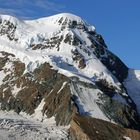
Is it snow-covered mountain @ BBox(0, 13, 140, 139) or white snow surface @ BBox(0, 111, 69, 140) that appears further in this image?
snow-covered mountain @ BBox(0, 13, 140, 139)

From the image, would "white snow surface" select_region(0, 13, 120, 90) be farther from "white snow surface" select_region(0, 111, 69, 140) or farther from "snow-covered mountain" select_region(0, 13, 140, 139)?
"white snow surface" select_region(0, 111, 69, 140)

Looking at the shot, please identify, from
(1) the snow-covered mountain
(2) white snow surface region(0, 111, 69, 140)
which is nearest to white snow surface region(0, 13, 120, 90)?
(1) the snow-covered mountain

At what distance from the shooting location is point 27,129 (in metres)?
142

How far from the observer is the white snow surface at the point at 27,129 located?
135 m

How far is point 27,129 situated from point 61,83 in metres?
30.7

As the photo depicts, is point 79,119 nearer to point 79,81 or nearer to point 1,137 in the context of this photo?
point 1,137

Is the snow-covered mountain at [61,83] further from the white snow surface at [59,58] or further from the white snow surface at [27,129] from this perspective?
the white snow surface at [27,129]

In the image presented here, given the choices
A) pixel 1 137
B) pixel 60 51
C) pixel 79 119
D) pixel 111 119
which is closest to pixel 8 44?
pixel 60 51

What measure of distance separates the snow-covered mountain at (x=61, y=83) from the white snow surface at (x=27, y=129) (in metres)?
3.51

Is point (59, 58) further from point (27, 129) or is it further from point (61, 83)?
point (27, 129)

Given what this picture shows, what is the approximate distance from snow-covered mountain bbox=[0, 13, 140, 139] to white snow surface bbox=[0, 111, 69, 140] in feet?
11.5

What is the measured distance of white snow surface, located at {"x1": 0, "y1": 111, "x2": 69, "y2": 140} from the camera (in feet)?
444

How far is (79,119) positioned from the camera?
225 ft

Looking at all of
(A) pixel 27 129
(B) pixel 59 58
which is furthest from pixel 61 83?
(A) pixel 27 129
